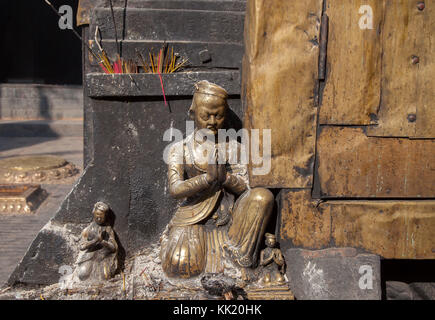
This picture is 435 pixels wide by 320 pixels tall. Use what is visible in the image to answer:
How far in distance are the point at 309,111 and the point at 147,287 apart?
191 centimetres

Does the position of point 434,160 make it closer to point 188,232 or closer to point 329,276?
point 329,276

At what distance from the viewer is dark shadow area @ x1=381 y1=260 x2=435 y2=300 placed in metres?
4.58

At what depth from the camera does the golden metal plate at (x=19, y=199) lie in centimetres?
706

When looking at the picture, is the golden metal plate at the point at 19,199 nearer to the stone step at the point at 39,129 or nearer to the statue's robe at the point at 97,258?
the statue's robe at the point at 97,258

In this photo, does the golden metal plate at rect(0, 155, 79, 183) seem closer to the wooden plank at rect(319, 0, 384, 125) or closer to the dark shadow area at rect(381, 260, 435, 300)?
the dark shadow area at rect(381, 260, 435, 300)

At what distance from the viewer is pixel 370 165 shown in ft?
11.7

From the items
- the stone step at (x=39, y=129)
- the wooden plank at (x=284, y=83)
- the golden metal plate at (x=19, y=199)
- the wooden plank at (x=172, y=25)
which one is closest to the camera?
the wooden plank at (x=284, y=83)

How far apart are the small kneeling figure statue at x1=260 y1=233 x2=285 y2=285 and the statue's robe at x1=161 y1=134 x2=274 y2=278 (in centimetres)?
8

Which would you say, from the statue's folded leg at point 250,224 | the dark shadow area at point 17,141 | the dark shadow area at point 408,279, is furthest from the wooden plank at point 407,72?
the dark shadow area at point 17,141

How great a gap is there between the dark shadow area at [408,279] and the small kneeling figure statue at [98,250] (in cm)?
284

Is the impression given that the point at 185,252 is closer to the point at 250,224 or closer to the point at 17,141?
the point at 250,224

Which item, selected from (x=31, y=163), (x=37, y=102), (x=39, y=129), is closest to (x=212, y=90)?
(x=31, y=163)

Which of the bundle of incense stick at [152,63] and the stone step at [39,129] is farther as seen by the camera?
the stone step at [39,129]

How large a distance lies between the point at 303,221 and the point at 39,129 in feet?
42.8
